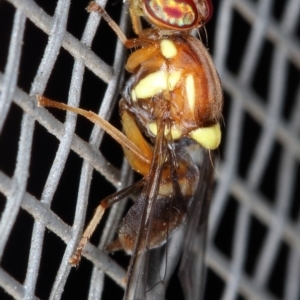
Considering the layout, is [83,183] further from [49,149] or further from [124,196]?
[49,149]

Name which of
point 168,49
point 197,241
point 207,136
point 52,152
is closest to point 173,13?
point 168,49

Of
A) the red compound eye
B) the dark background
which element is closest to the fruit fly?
the red compound eye

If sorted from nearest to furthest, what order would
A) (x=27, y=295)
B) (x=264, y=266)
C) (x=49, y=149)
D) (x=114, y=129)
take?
1. (x=27, y=295)
2. (x=114, y=129)
3. (x=49, y=149)
4. (x=264, y=266)

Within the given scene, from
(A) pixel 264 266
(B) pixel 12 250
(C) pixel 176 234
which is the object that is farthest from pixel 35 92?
(A) pixel 264 266

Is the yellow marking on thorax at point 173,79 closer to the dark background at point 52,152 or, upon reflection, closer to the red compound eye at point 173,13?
the red compound eye at point 173,13

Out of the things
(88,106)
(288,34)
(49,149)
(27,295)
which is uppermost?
(288,34)

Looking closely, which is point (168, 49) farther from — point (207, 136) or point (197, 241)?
point (197, 241)

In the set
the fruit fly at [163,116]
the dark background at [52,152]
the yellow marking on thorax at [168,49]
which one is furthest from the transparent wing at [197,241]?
the dark background at [52,152]
